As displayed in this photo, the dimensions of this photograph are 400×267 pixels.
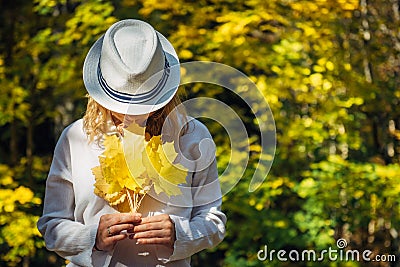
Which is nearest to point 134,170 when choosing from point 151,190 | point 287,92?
point 151,190

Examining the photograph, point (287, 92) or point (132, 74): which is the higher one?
point (132, 74)

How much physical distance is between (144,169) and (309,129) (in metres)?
2.57

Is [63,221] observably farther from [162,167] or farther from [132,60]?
[132,60]

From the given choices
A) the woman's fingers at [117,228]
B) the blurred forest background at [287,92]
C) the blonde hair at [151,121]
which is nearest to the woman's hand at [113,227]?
the woman's fingers at [117,228]

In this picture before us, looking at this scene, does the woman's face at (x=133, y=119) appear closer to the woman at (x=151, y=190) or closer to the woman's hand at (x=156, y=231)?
the woman at (x=151, y=190)

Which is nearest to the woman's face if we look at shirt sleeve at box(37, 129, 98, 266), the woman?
the woman

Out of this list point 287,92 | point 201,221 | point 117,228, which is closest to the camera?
point 117,228

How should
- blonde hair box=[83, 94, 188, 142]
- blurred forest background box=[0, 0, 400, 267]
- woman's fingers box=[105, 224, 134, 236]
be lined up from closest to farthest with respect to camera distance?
→ woman's fingers box=[105, 224, 134, 236] → blonde hair box=[83, 94, 188, 142] → blurred forest background box=[0, 0, 400, 267]

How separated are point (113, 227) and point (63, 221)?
17 cm

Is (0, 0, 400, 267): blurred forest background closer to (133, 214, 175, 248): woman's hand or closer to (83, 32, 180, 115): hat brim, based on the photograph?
(83, 32, 180, 115): hat brim

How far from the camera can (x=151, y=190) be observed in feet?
6.43

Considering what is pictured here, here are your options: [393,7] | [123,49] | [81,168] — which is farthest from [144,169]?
[393,7]

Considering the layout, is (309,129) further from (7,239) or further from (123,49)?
(123,49)

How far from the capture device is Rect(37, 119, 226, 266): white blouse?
1950 mm
